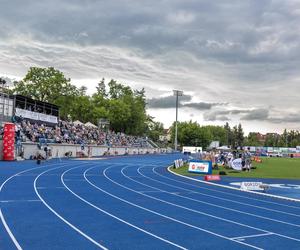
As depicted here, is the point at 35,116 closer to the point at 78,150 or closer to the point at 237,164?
the point at 78,150

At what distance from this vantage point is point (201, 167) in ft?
105

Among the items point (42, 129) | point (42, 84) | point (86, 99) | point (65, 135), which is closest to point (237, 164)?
point (42, 129)

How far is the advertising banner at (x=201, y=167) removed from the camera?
31453mm

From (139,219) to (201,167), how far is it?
19941 millimetres

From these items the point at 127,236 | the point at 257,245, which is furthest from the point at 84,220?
the point at 257,245

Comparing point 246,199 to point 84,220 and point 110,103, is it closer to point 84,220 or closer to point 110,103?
point 84,220

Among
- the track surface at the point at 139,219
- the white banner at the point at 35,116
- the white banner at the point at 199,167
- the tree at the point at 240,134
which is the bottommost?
the track surface at the point at 139,219

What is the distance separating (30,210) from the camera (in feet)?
43.8

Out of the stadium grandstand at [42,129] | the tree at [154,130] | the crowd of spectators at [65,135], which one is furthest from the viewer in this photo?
the tree at [154,130]

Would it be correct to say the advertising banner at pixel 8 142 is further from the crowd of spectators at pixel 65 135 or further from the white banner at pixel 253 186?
the white banner at pixel 253 186

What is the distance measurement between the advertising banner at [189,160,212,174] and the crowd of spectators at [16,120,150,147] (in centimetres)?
1916

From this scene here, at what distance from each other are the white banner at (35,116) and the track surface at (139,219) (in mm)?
29383

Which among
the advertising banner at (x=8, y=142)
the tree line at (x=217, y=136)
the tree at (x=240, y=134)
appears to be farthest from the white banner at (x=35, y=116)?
the tree at (x=240, y=134)

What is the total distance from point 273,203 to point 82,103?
83152mm
